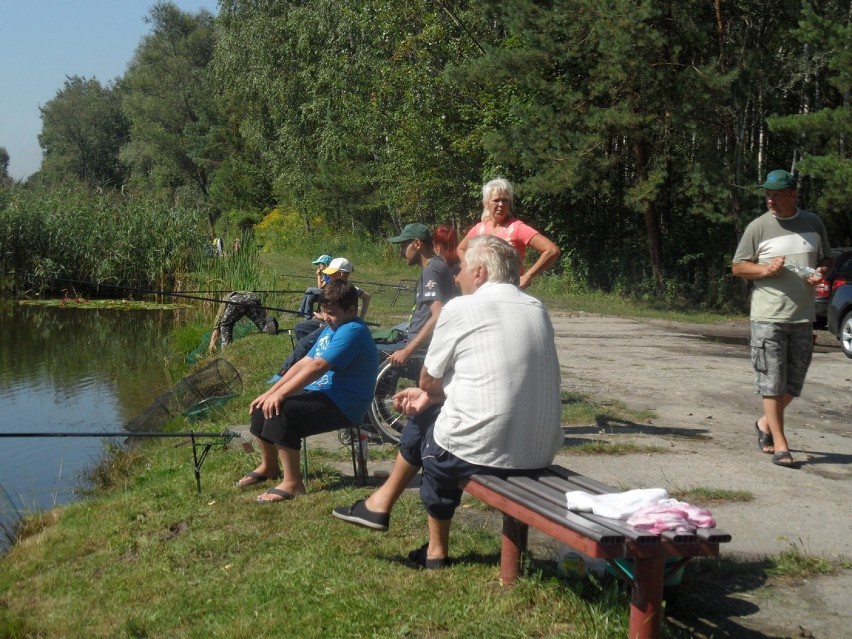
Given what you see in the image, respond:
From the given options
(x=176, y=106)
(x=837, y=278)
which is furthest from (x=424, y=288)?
(x=176, y=106)

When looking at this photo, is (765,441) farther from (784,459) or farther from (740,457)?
(784,459)

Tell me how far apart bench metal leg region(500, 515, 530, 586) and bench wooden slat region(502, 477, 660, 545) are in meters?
0.21

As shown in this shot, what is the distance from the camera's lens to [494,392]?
4660mm

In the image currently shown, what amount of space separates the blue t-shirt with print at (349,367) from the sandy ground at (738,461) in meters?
0.91

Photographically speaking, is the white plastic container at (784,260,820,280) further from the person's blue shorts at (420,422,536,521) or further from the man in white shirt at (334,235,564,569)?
the person's blue shorts at (420,422,536,521)

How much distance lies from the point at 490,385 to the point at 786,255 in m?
3.57

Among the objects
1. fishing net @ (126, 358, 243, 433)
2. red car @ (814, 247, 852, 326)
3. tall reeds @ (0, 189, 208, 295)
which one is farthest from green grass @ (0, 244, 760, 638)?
tall reeds @ (0, 189, 208, 295)

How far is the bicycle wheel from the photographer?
822cm

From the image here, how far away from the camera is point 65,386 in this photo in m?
16.8

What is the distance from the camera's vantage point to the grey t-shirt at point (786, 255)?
732 centimetres

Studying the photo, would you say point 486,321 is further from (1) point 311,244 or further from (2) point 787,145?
(1) point 311,244

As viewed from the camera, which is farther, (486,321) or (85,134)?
(85,134)

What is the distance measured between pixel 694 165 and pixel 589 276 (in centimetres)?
533

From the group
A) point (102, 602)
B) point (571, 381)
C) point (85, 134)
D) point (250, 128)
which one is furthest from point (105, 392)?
point (85, 134)
